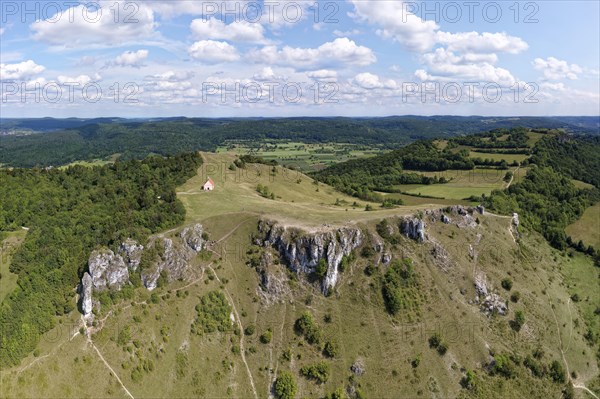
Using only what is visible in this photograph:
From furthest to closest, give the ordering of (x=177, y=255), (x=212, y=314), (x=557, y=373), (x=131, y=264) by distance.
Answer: (x=177, y=255) → (x=131, y=264) → (x=212, y=314) → (x=557, y=373)

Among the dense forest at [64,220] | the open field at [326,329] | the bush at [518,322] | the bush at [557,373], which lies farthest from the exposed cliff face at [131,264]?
the bush at [557,373]

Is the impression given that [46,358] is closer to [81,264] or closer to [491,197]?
[81,264]

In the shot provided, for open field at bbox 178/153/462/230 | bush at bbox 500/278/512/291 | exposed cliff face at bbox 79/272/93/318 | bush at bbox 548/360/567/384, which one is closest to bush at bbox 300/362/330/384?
open field at bbox 178/153/462/230

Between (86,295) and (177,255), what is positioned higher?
(177,255)

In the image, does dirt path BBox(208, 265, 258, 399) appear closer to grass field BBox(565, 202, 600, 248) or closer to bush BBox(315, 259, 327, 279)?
bush BBox(315, 259, 327, 279)

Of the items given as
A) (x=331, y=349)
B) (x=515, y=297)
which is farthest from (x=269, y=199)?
(x=515, y=297)

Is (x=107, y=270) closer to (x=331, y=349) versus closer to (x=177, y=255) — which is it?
(x=177, y=255)

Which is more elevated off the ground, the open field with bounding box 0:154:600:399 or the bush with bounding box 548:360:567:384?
the open field with bounding box 0:154:600:399

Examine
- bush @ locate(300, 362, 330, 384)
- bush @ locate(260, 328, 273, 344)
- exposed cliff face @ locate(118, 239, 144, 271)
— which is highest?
exposed cliff face @ locate(118, 239, 144, 271)
